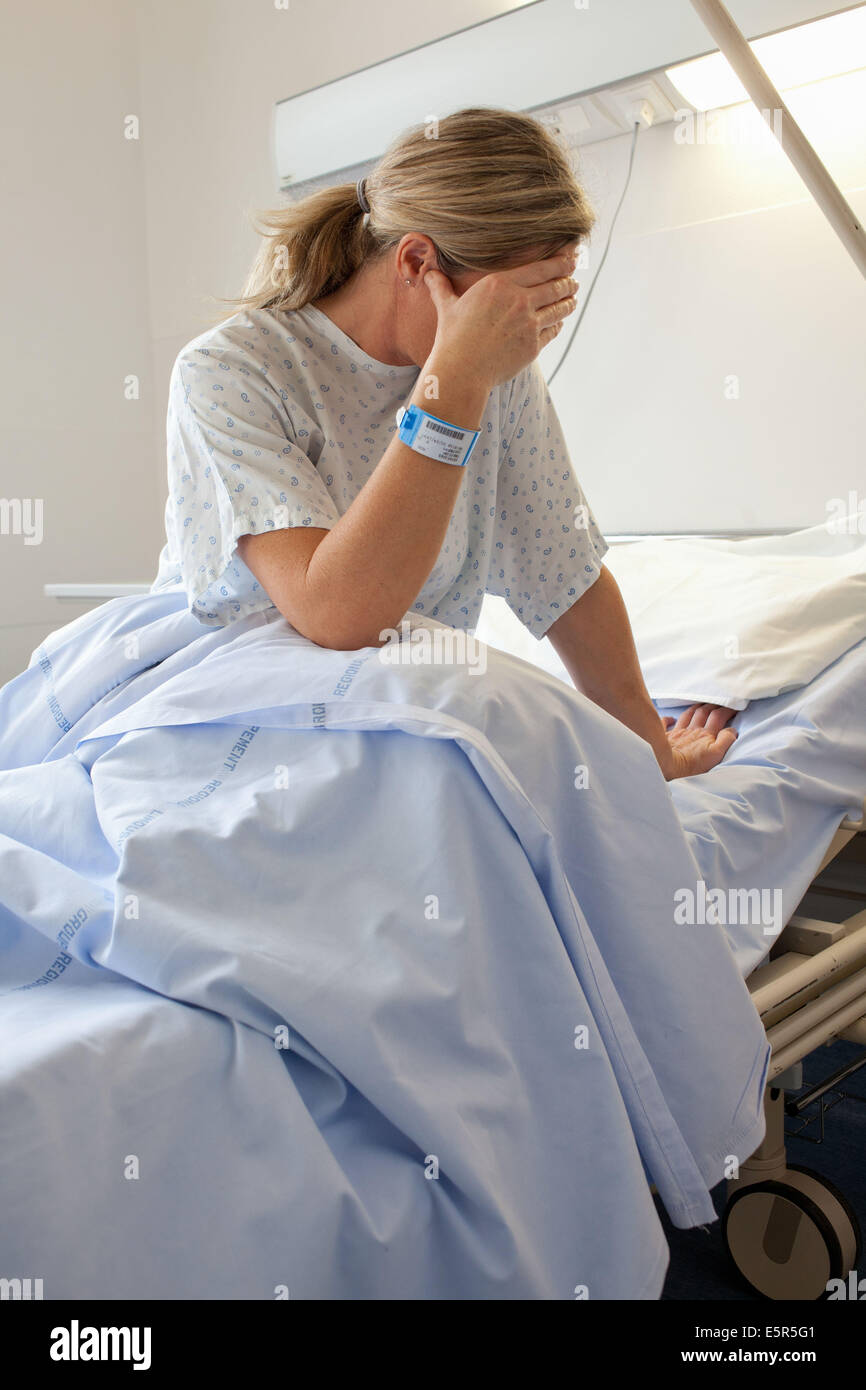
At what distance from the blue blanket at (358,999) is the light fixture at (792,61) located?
1.42 m

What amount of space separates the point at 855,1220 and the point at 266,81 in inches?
116

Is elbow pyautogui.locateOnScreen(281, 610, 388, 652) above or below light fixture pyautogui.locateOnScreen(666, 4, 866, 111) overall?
below

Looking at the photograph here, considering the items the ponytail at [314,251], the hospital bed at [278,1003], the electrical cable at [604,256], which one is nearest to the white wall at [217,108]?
the electrical cable at [604,256]

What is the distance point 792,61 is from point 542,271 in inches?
43.2

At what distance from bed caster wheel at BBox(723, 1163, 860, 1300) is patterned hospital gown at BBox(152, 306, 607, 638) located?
716 mm

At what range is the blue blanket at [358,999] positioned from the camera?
0.57 meters

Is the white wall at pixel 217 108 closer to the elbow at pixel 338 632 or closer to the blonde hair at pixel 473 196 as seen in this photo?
the blonde hair at pixel 473 196

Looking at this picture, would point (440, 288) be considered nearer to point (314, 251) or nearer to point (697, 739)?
point (314, 251)

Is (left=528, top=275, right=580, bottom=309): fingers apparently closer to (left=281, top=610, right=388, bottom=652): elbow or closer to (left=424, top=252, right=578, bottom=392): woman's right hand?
(left=424, top=252, right=578, bottom=392): woman's right hand

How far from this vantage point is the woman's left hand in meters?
1.26

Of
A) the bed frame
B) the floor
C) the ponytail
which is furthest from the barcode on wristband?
the floor

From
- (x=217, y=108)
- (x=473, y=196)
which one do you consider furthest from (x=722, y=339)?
(x=217, y=108)
